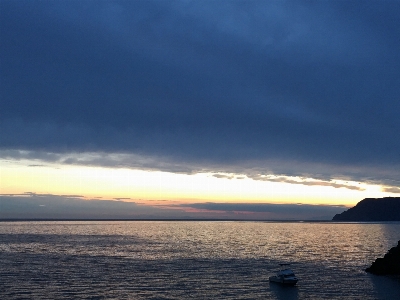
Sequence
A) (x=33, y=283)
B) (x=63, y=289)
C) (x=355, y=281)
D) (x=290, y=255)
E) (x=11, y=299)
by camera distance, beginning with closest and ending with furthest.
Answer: (x=11, y=299), (x=63, y=289), (x=33, y=283), (x=355, y=281), (x=290, y=255)

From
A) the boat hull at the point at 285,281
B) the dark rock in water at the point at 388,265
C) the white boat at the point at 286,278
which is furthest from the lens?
the dark rock in water at the point at 388,265

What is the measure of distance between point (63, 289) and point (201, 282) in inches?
726

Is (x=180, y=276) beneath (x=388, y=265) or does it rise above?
beneath

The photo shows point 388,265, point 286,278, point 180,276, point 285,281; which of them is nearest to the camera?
point 285,281

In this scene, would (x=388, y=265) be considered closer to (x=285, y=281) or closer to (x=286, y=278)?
(x=286, y=278)

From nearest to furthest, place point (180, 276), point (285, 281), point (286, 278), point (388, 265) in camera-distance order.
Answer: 1. point (285, 281)
2. point (286, 278)
3. point (180, 276)
4. point (388, 265)

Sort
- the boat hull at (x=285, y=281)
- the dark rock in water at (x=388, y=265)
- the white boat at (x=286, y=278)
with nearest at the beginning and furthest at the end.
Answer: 1. the boat hull at (x=285, y=281)
2. the white boat at (x=286, y=278)
3. the dark rock in water at (x=388, y=265)

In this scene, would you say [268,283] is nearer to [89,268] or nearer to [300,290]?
[300,290]

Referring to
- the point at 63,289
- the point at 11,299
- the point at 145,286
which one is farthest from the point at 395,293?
the point at 11,299

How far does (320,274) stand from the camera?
67500 millimetres

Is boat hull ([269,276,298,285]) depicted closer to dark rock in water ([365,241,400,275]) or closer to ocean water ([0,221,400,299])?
ocean water ([0,221,400,299])

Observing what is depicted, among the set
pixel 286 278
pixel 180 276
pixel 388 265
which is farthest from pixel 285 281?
pixel 388 265

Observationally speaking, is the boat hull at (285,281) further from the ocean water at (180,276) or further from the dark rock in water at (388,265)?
the dark rock in water at (388,265)

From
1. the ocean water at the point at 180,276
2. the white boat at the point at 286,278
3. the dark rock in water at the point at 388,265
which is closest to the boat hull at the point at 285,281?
the white boat at the point at 286,278
